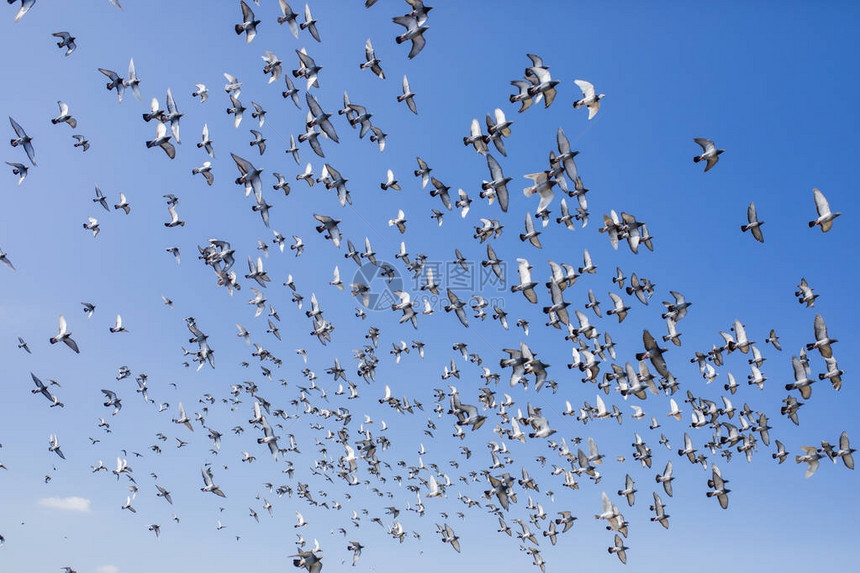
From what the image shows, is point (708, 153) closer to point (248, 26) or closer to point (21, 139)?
point (248, 26)

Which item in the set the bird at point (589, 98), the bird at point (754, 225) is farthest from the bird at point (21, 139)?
the bird at point (754, 225)

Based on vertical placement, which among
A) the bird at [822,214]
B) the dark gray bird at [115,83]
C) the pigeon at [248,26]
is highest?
the pigeon at [248,26]

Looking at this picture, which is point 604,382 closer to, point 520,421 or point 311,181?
point 520,421

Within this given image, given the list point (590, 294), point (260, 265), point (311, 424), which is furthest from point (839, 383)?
point (311, 424)

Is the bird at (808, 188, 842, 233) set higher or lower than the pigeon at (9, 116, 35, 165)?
lower

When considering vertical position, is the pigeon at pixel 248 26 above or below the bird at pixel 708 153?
above

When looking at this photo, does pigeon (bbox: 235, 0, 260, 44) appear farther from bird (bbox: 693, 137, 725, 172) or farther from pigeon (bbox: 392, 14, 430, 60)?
bird (bbox: 693, 137, 725, 172)

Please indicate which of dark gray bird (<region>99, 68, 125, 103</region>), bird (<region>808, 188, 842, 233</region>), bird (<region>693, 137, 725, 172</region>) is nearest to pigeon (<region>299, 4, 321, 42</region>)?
dark gray bird (<region>99, 68, 125, 103</region>)

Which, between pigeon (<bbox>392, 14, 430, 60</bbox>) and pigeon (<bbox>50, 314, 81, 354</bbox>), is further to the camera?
pigeon (<bbox>50, 314, 81, 354</bbox>)

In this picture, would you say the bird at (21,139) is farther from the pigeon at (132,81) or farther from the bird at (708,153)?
the bird at (708,153)

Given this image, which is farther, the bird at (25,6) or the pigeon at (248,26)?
the pigeon at (248,26)

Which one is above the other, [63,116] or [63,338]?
[63,116]

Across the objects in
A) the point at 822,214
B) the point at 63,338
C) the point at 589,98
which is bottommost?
the point at 63,338

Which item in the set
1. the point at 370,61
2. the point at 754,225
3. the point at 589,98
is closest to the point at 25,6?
the point at 370,61
